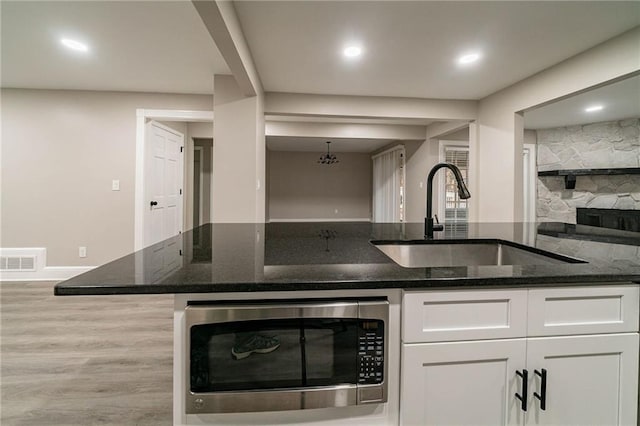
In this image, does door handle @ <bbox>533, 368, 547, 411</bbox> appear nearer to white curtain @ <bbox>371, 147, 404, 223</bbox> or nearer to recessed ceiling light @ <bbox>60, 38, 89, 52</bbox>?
recessed ceiling light @ <bbox>60, 38, 89, 52</bbox>

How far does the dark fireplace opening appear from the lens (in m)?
4.73

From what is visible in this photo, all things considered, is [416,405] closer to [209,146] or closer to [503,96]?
[503,96]

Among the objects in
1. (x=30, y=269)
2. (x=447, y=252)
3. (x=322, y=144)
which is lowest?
(x=30, y=269)

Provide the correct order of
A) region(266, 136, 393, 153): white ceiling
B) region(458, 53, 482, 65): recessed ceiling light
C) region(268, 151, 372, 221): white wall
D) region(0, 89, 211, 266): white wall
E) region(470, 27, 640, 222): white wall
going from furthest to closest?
region(268, 151, 372, 221): white wall, region(266, 136, 393, 153): white ceiling, region(0, 89, 211, 266): white wall, region(458, 53, 482, 65): recessed ceiling light, region(470, 27, 640, 222): white wall

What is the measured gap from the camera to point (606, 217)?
16.8 ft

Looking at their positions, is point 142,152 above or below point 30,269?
above

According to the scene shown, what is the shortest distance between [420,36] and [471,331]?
253 centimetres

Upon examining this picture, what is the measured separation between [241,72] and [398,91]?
7.21ft

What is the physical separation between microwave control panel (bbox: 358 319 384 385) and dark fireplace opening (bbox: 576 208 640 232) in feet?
17.5

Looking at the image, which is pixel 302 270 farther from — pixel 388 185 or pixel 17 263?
pixel 388 185

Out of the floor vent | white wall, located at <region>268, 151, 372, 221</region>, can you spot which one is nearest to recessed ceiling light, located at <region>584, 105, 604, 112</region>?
white wall, located at <region>268, 151, 372, 221</region>

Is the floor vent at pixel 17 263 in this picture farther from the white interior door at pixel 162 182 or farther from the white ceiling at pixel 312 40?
the white ceiling at pixel 312 40

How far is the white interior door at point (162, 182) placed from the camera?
14.0ft

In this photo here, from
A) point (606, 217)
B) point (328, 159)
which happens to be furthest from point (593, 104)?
point (328, 159)
